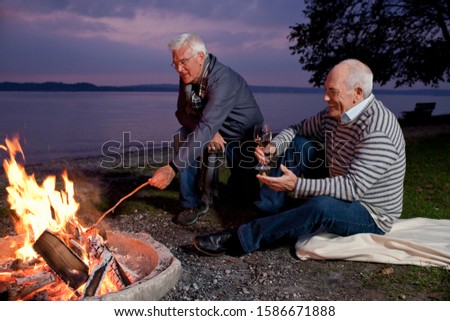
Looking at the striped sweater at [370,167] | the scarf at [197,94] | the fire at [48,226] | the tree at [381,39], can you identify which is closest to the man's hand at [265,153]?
the striped sweater at [370,167]

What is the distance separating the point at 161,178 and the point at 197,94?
4.48 ft

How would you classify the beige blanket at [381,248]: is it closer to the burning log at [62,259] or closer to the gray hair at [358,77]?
the gray hair at [358,77]

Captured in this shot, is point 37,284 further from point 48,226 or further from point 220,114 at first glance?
point 220,114

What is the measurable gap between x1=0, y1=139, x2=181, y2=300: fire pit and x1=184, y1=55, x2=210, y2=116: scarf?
176cm

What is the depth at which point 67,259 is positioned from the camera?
11.8 ft

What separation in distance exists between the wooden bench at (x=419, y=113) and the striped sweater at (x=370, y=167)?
16835mm

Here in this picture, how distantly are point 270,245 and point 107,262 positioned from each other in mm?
1689

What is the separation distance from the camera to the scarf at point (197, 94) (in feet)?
17.9

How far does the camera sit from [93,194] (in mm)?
6801

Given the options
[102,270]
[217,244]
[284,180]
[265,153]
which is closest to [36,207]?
[102,270]

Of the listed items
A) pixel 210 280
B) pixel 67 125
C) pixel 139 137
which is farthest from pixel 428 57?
pixel 210 280
